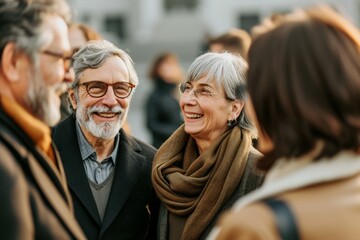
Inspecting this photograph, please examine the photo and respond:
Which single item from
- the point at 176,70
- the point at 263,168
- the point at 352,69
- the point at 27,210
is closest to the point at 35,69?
the point at 27,210

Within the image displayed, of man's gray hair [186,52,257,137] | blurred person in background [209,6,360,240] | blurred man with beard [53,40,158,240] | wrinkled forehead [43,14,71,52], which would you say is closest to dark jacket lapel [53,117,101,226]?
blurred man with beard [53,40,158,240]

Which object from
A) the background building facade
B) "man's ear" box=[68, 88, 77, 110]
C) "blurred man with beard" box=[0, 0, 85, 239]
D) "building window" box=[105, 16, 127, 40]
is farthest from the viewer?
"building window" box=[105, 16, 127, 40]

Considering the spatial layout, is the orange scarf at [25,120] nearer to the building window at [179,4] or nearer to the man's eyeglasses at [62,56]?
the man's eyeglasses at [62,56]

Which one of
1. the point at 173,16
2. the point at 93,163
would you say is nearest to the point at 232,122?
the point at 93,163

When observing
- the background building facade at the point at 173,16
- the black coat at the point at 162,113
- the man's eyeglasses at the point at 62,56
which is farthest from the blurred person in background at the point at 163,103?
the background building facade at the point at 173,16

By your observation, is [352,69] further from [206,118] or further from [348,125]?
[206,118]

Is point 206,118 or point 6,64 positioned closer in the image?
point 6,64

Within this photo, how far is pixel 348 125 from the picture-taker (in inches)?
102

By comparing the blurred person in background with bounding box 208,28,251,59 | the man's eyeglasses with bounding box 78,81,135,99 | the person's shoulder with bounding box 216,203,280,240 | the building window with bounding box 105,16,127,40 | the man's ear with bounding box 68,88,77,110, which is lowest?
the building window with bounding box 105,16,127,40

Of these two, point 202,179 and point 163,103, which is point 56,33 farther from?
point 163,103

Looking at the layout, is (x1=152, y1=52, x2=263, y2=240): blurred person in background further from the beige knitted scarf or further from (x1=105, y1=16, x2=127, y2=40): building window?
(x1=105, y1=16, x2=127, y2=40): building window

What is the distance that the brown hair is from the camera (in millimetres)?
2555

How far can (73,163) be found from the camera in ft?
15.0

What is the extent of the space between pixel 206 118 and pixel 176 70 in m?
5.38
